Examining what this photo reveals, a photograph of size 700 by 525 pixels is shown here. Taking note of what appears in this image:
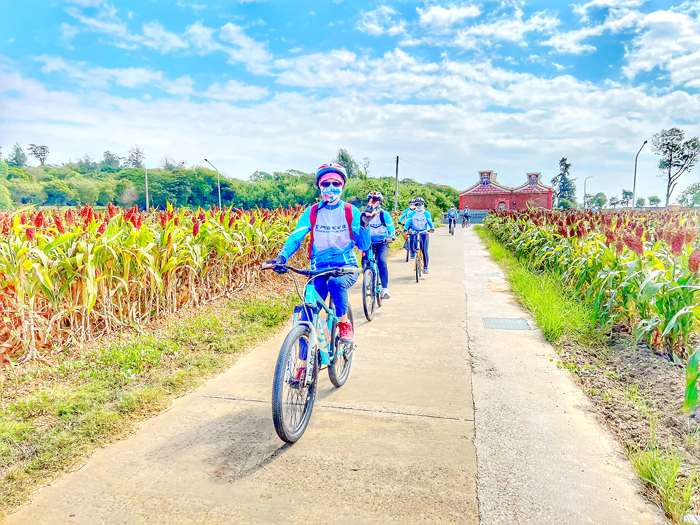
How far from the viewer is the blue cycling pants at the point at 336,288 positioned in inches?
142

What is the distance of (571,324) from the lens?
218 inches

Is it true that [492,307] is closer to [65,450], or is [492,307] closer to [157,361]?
[157,361]

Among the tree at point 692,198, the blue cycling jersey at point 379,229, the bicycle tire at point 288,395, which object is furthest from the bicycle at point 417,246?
the tree at point 692,198

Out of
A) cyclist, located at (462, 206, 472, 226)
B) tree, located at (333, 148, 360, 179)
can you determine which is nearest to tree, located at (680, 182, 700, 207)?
cyclist, located at (462, 206, 472, 226)

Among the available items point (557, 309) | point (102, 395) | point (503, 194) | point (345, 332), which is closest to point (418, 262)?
point (557, 309)

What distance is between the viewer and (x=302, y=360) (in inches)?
124

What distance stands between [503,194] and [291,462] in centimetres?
6529

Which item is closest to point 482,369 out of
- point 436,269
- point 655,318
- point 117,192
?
point 655,318

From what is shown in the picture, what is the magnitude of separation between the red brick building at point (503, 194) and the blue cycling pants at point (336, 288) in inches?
2462

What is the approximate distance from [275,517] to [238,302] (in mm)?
4694

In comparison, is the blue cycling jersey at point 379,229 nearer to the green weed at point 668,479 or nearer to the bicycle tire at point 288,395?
the bicycle tire at point 288,395

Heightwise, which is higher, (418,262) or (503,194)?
(503,194)

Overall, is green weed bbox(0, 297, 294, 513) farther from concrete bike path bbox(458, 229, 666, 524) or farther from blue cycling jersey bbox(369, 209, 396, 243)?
concrete bike path bbox(458, 229, 666, 524)

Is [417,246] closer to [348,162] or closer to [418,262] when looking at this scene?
[418,262]
